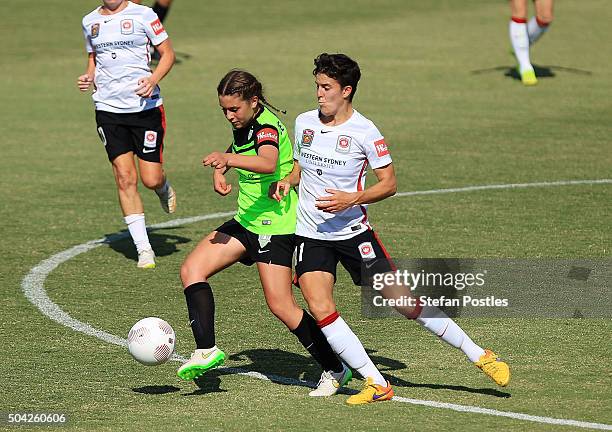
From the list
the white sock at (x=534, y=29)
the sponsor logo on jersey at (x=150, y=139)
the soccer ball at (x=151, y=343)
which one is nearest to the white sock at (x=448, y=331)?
the soccer ball at (x=151, y=343)

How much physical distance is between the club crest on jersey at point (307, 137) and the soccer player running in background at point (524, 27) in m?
14.6

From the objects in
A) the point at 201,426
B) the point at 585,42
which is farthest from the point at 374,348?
the point at 585,42

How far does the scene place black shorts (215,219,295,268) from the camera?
8.52 metres

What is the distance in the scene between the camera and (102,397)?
8258 mm

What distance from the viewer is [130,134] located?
40.7 feet

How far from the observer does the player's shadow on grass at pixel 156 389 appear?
8.41m

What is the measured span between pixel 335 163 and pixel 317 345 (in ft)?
3.84

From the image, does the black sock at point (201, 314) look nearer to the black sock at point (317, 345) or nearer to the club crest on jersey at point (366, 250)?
the black sock at point (317, 345)

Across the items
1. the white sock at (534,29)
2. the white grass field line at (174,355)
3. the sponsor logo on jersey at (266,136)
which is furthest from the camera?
the white sock at (534,29)

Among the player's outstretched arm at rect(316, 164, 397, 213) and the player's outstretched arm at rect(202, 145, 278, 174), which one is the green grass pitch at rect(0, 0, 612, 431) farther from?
the player's outstretched arm at rect(202, 145, 278, 174)

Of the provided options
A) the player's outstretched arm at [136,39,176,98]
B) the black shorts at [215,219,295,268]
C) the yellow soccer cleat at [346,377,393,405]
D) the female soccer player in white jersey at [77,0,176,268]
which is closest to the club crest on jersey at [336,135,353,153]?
the black shorts at [215,219,295,268]

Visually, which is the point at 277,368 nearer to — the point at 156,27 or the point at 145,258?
the point at 145,258

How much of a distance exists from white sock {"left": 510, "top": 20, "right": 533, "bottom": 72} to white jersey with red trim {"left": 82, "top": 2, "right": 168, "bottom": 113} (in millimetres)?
11004

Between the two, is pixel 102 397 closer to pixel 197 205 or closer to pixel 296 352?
pixel 296 352
